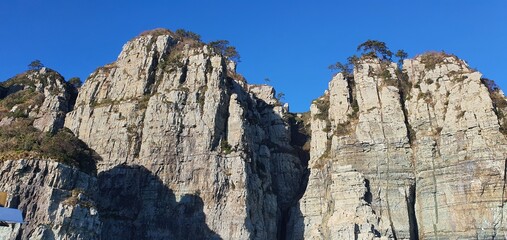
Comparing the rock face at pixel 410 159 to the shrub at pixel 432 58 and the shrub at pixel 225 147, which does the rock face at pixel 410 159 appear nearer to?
the shrub at pixel 432 58

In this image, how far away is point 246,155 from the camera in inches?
2928

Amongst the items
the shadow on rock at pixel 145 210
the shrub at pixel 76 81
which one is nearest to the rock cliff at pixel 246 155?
the shadow on rock at pixel 145 210

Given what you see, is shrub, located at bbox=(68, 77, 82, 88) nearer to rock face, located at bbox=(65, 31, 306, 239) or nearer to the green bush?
rock face, located at bbox=(65, 31, 306, 239)

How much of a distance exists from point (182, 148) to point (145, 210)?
10180mm

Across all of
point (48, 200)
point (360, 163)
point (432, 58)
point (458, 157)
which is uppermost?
point (432, 58)

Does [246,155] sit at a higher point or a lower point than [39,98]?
lower

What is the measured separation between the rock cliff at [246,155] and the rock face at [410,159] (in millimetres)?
176

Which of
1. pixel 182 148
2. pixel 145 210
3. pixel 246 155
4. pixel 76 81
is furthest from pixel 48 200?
pixel 76 81

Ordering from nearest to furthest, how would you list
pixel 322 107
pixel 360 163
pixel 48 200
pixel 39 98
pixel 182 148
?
pixel 48 200
pixel 360 163
pixel 182 148
pixel 39 98
pixel 322 107

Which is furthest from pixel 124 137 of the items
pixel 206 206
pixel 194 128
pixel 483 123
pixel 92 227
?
pixel 483 123

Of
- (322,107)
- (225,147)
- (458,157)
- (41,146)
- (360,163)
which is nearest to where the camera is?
(41,146)

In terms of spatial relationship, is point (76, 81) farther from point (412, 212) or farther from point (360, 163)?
point (412, 212)

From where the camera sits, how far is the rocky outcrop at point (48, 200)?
170 ft

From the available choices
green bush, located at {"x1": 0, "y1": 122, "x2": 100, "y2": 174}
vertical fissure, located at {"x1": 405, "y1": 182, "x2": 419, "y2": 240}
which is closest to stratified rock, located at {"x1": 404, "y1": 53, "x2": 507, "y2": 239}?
vertical fissure, located at {"x1": 405, "y1": 182, "x2": 419, "y2": 240}
